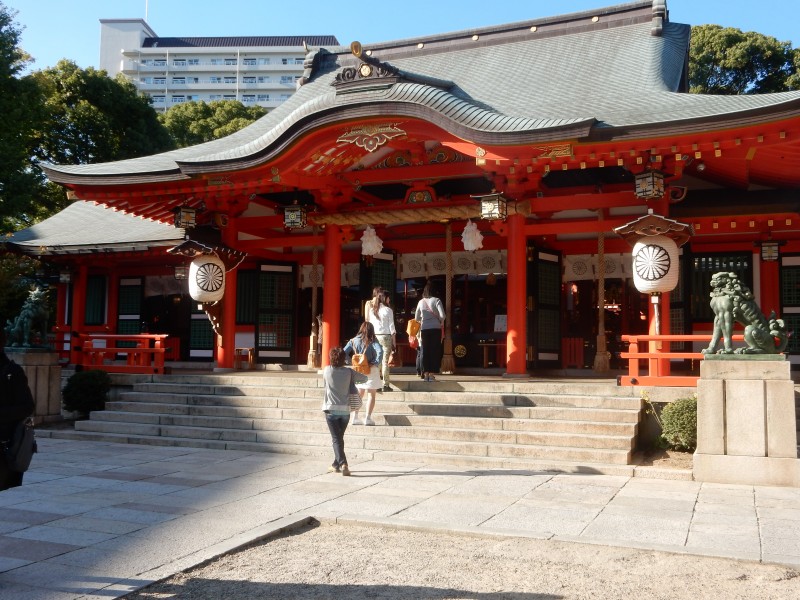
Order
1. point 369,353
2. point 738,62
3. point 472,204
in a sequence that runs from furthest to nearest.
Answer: point 738,62
point 472,204
point 369,353

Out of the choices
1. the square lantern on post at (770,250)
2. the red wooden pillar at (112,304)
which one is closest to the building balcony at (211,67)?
the red wooden pillar at (112,304)

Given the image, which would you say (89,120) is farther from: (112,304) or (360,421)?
(360,421)

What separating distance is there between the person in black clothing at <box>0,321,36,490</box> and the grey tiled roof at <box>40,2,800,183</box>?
7699 millimetres

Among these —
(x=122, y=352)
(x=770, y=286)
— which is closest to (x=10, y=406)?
(x=122, y=352)

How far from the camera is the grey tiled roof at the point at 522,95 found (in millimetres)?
10422

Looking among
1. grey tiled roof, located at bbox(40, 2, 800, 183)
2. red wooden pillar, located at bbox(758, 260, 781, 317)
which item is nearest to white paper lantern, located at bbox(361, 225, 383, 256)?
grey tiled roof, located at bbox(40, 2, 800, 183)

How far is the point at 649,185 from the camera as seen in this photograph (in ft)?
35.1

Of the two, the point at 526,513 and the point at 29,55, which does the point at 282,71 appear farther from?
the point at 526,513

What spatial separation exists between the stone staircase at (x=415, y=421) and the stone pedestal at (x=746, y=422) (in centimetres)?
102

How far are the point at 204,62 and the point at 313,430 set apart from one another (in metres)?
92.4

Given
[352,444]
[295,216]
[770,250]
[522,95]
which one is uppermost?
[522,95]

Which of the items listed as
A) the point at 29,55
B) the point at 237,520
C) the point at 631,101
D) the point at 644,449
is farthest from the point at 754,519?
the point at 29,55

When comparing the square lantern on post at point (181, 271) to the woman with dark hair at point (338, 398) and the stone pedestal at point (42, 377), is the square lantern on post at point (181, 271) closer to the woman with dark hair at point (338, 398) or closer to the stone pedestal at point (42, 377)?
the stone pedestal at point (42, 377)

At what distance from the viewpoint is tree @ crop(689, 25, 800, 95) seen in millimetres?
32438
